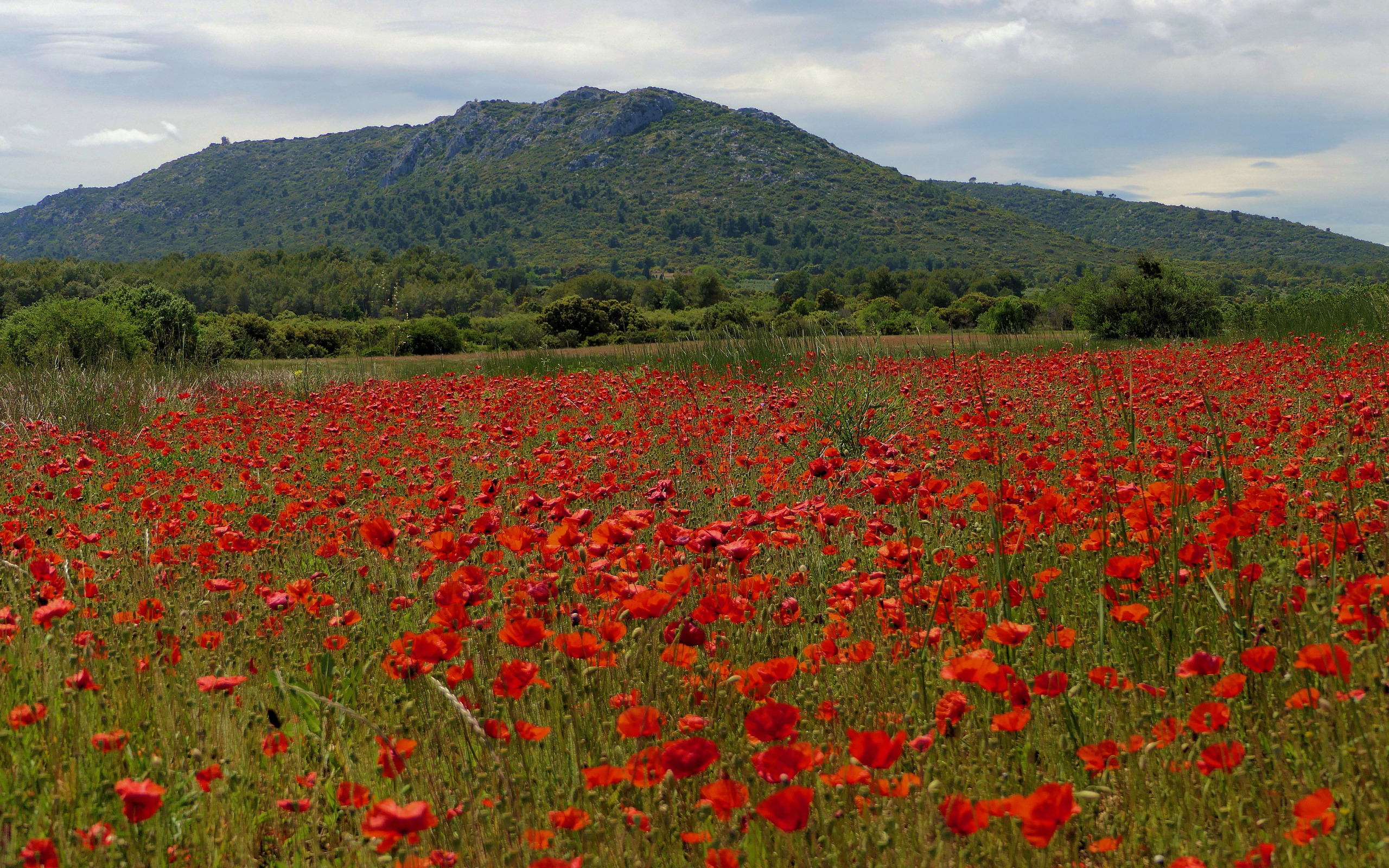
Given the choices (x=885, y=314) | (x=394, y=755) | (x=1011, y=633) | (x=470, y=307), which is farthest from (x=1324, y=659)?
(x=470, y=307)

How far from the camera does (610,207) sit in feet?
497

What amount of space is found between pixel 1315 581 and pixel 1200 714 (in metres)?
0.82

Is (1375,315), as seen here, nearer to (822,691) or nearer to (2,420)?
(822,691)

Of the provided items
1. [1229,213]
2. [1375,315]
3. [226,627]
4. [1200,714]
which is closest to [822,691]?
[1200,714]

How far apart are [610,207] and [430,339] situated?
123 metres

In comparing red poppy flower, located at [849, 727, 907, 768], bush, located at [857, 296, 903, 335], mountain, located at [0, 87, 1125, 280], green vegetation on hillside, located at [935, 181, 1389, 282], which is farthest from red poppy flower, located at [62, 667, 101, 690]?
mountain, located at [0, 87, 1125, 280]

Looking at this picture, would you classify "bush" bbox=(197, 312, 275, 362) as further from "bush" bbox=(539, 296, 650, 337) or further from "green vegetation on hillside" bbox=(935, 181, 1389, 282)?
"green vegetation on hillside" bbox=(935, 181, 1389, 282)

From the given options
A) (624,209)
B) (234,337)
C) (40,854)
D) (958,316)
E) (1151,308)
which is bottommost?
(40,854)

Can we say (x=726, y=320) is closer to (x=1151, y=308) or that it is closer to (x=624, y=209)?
(x=1151, y=308)

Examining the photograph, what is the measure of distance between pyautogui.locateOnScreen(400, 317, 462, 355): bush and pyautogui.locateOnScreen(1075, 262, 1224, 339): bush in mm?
22716

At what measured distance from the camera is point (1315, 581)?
6.95 ft

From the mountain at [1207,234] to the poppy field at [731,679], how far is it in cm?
11532

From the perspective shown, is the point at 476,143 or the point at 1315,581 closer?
the point at 1315,581

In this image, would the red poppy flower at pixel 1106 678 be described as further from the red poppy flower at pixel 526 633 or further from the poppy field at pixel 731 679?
the red poppy flower at pixel 526 633
